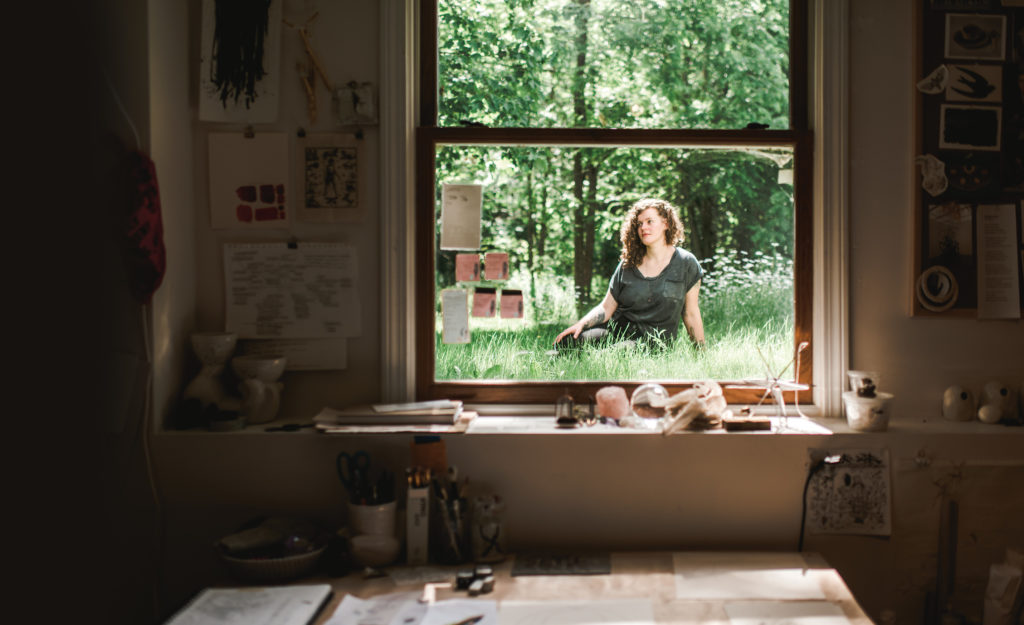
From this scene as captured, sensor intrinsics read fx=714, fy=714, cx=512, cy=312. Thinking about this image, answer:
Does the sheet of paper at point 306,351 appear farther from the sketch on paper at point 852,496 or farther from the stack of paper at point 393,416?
the sketch on paper at point 852,496

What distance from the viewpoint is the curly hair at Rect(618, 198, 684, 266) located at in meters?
2.35

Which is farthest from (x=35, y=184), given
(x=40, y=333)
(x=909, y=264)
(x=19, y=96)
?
(x=909, y=264)

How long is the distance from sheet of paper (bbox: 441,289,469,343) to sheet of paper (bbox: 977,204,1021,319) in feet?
5.40

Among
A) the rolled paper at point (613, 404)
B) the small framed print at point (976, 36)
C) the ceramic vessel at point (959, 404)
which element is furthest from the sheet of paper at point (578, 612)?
the small framed print at point (976, 36)

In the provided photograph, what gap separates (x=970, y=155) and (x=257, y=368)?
7.66 ft

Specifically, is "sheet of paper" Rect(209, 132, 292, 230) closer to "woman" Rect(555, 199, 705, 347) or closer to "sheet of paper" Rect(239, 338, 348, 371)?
"sheet of paper" Rect(239, 338, 348, 371)

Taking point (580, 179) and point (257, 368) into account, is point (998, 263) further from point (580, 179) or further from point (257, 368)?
point (257, 368)

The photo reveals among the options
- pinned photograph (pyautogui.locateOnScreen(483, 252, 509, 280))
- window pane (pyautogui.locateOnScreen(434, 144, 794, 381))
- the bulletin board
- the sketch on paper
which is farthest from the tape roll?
pinned photograph (pyautogui.locateOnScreen(483, 252, 509, 280))

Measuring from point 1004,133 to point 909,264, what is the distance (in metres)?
0.50

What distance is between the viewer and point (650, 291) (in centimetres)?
237

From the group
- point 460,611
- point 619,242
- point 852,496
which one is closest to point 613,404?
point 619,242

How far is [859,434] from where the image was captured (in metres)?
2.10

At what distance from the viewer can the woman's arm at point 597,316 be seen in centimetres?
237

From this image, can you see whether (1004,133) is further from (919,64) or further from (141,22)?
(141,22)
